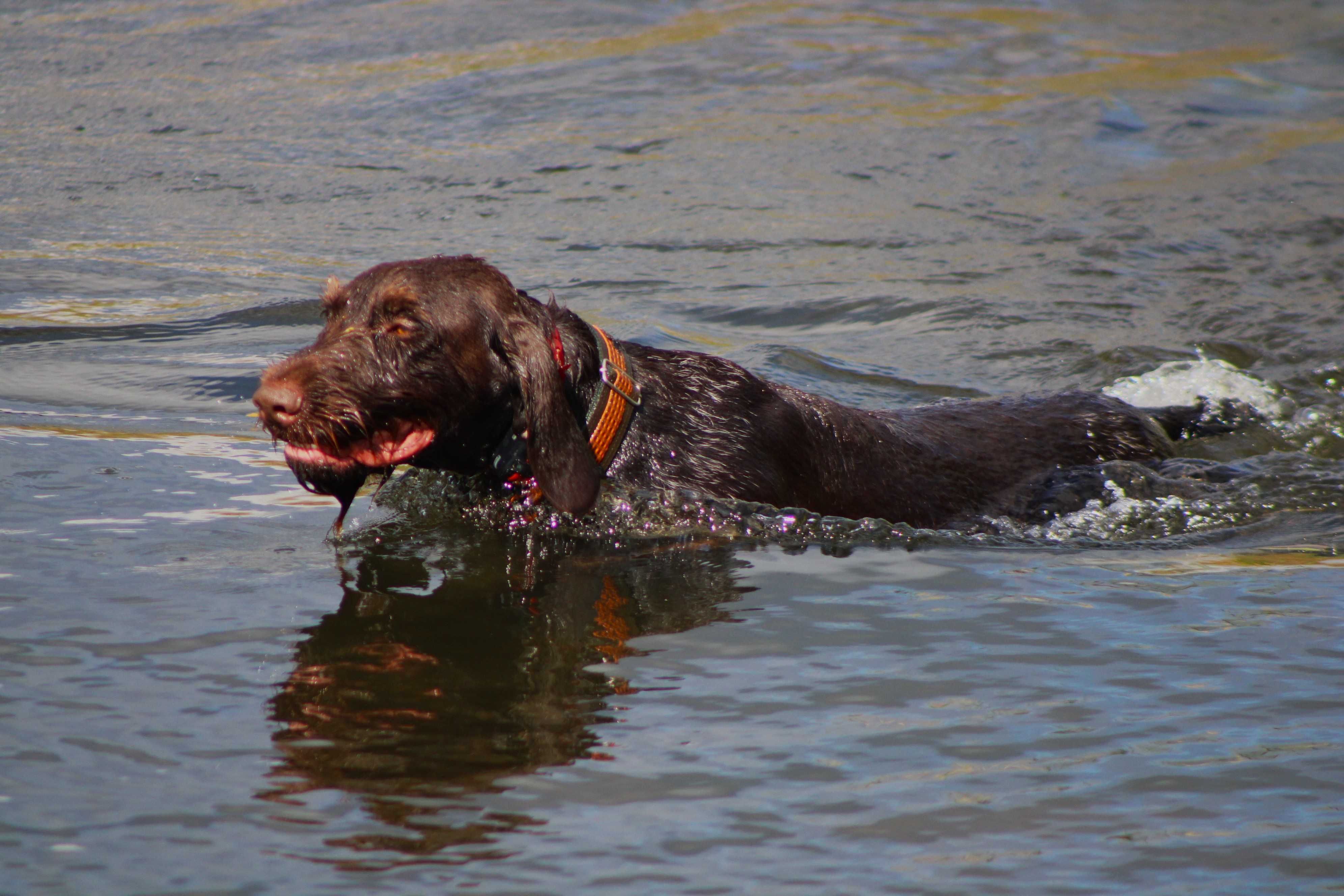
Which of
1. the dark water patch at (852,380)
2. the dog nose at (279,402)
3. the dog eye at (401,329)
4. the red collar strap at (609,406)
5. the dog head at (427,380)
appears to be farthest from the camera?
the dark water patch at (852,380)

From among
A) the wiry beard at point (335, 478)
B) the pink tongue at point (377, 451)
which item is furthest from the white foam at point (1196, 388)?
the wiry beard at point (335, 478)

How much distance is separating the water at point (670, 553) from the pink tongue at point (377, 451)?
397 mm

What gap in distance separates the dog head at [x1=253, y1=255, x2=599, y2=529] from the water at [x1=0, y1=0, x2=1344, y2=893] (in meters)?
0.39

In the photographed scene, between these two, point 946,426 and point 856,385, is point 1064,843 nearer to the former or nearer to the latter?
point 946,426

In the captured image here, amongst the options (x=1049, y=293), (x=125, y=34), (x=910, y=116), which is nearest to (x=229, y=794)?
(x=1049, y=293)

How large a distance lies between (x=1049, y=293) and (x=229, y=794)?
8.32m

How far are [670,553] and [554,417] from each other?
0.72 meters

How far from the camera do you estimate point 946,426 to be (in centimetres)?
656

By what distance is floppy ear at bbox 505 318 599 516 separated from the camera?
190 inches

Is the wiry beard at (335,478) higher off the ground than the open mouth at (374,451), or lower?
lower

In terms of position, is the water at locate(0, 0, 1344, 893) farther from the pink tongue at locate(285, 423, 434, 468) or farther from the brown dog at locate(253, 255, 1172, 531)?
the pink tongue at locate(285, 423, 434, 468)

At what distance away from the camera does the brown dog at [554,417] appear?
15.3ft

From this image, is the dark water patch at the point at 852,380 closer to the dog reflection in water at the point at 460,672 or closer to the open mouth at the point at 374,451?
the dog reflection in water at the point at 460,672

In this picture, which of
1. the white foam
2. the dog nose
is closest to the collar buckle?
the dog nose
